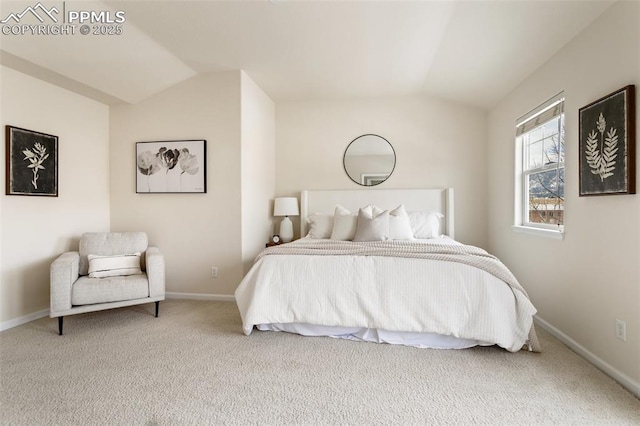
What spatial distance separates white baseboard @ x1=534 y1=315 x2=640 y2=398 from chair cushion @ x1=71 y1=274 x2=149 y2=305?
3562 mm

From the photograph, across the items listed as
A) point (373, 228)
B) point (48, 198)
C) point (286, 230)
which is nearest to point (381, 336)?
point (373, 228)

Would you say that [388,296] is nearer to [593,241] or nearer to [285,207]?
[593,241]

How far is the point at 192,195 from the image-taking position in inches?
147

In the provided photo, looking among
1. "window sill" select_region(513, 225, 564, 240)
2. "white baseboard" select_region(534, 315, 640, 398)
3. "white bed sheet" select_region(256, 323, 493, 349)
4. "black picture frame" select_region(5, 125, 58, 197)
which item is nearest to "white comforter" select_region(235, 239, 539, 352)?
"white bed sheet" select_region(256, 323, 493, 349)

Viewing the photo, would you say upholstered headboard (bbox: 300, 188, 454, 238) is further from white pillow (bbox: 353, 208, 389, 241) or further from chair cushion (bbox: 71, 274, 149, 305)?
chair cushion (bbox: 71, 274, 149, 305)

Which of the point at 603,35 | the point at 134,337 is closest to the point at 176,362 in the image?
the point at 134,337

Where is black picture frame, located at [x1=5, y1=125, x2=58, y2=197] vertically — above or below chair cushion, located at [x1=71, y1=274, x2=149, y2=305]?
above

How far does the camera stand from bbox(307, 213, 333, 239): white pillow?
4047 mm

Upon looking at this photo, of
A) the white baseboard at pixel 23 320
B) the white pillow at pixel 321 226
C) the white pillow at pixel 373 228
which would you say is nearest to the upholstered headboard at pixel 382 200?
the white pillow at pixel 321 226

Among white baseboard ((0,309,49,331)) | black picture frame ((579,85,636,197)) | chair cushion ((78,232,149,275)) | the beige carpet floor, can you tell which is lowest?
the beige carpet floor

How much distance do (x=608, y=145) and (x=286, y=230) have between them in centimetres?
330

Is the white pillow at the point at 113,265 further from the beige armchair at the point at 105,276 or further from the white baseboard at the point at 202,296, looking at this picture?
the white baseboard at the point at 202,296

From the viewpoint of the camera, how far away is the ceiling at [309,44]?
250 cm

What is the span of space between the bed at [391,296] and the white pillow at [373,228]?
646 mm
